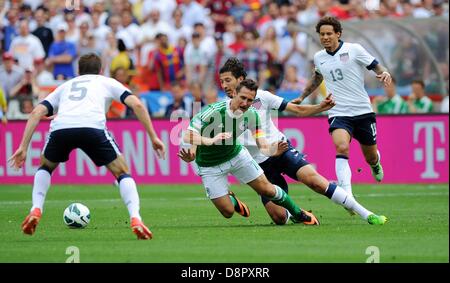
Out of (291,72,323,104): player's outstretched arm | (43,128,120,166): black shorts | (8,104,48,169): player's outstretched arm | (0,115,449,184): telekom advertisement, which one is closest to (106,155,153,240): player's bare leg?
(43,128,120,166): black shorts

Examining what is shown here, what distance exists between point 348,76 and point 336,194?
254cm

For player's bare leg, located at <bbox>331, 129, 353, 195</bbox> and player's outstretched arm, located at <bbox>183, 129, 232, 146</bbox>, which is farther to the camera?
player's bare leg, located at <bbox>331, 129, 353, 195</bbox>

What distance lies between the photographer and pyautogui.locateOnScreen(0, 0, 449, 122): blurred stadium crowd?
80.4 feet

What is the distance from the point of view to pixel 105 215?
15383 millimetres

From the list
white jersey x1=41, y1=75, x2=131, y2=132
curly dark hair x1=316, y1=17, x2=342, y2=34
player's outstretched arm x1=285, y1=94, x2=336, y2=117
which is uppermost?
curly dark hair x1=316, y1=17, x2=342, y2=34

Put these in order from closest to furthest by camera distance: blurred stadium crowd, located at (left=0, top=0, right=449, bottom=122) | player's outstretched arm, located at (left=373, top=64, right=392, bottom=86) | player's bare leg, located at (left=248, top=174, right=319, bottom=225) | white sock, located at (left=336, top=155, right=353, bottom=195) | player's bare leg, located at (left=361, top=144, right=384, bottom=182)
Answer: player's bare leg, located at (left=248, top=174, right=319, bottom=225) < player's outstretched arm, located at (left=373, top=64, right=392, bottom=86) < white sock, located at (left=336, top=155, right=353, bottom=195) < player's bare leg, located at (left=361, top=144, right=384, bottom=182) < blurred stadium crowd, located at (left=0, top=0, right=449, bottom=122)

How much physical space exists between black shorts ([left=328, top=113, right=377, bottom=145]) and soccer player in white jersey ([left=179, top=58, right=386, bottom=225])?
56.5 inches

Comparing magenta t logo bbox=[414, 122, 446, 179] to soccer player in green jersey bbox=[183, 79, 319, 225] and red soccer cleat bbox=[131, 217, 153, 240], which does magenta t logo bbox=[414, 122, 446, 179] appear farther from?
red soccer cleat bbox=[131, 217, 153, 240]

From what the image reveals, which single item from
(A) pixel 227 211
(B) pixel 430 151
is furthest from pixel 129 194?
(B) pixel 430 151

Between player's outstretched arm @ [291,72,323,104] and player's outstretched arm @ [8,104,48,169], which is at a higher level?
player's outstretched arm @ [291,72,323,104]

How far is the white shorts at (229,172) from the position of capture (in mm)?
12852

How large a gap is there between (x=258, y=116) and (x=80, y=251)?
10.7 feet

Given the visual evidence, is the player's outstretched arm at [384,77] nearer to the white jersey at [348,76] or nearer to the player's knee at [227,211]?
the white jersey at [348,76]
